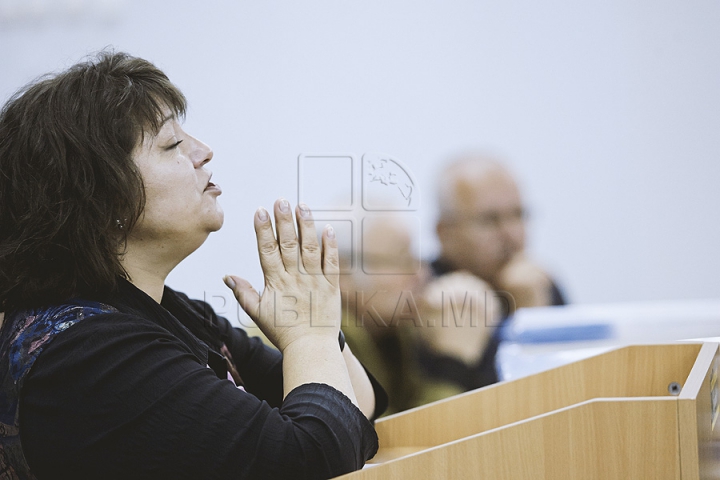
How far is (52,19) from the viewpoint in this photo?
2.18 metres

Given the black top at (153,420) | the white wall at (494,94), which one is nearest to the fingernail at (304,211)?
the black top at (153,420)

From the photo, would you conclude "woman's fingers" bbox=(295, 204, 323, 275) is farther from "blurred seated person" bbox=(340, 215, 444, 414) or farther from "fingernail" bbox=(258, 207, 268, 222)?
"blurred seated person" bbox=(340, 215, 444, 414)

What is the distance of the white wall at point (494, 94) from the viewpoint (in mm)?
2160

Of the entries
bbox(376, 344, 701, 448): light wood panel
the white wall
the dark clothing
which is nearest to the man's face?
the white wall

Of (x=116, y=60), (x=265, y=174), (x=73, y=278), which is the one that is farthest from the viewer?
(x=265, y=174)

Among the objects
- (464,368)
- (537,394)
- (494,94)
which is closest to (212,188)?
(537,394)

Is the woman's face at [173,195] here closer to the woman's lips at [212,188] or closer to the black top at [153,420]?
the woman's lips at [212,188]

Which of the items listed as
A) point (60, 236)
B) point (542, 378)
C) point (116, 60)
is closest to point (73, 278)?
point (60, 236)

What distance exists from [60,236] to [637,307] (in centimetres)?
164

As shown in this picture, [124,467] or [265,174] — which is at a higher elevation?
[265,174]

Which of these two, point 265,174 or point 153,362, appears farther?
point 265,174

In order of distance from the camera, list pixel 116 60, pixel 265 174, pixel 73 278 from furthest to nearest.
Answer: pixel 265 174 → pixel 116 60 → pixel 73 278

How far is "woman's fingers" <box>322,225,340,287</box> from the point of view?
0.86m

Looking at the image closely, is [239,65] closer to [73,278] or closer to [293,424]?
[73,278]
